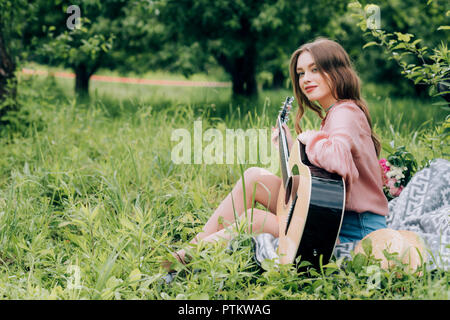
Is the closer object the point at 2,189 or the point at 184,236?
the point at 184,236

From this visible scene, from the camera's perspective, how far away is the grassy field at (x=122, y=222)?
1.96 meters

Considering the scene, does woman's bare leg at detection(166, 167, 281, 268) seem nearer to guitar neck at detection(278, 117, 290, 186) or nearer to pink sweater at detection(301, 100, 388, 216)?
guitar neck at detection(278, 117, 290, 186)

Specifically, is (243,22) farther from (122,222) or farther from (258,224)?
(122,222)

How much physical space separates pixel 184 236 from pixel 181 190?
1.64 ft

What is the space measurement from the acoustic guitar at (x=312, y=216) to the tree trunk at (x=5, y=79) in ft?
11.6

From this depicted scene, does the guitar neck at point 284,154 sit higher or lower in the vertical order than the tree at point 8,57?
lower

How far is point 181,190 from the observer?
3.06 metres

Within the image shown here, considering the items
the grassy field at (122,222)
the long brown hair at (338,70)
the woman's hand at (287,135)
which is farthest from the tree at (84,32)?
the long brown hair at (338,70)

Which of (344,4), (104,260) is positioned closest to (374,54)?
(344,4)

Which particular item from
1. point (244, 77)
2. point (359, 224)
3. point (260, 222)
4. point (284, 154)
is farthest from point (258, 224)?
point (244, 77)

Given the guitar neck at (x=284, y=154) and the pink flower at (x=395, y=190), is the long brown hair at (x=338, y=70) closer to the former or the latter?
the guitar neck at (x=284, y=154)

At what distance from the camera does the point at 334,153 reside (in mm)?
1927

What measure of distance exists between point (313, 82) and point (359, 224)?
0.75 m
